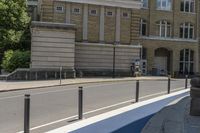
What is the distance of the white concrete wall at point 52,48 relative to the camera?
150 ft

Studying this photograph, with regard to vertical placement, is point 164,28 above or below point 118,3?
below

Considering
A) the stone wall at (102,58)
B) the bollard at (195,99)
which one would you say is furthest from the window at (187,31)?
the bollard at (195,99)

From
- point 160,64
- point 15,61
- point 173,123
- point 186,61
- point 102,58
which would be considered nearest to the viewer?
point 173,123

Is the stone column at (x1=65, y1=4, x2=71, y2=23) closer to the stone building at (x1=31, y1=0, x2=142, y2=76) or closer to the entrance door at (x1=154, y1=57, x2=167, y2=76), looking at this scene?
the stone building at (x1=31, y1=0, x2=142, y2=76)

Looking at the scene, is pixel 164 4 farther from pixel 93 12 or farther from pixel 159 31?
pixel 93 12

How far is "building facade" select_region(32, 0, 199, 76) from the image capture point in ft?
181

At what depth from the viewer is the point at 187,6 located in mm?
71250

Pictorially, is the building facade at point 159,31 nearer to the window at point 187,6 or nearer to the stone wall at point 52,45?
the window at point 187,6

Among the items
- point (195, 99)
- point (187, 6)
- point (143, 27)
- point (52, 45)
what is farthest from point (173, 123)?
point (187, 6)

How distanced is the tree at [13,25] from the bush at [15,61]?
400 centimetres

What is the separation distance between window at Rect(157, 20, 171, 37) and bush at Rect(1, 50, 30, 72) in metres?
27.1

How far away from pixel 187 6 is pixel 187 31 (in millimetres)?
3747

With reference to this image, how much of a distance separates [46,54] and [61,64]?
191 centimetres

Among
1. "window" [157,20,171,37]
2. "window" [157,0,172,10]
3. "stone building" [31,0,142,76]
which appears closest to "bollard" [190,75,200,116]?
"stone building" [31,0,142,76]
